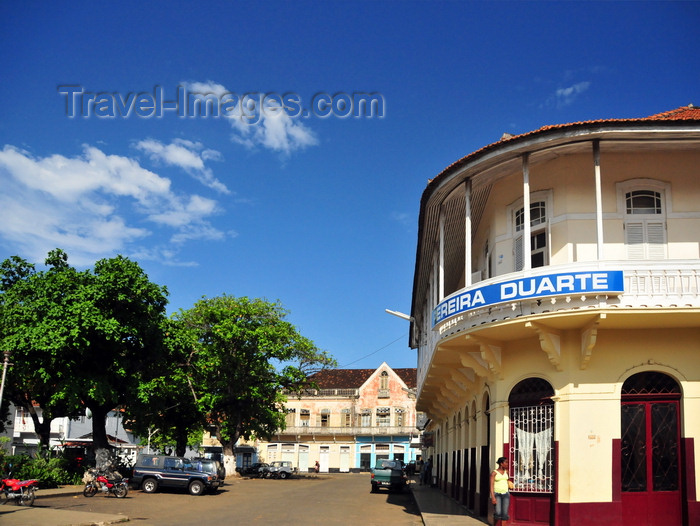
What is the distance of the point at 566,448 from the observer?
44.8 feet

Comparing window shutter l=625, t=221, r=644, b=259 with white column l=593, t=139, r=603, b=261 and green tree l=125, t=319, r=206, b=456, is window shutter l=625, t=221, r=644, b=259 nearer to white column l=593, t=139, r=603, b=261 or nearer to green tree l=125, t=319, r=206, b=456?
white column l=593, t=139, r=603, b=261

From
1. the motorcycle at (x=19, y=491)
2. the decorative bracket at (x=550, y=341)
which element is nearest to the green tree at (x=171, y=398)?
the motorcycle at (x=19, y=491)

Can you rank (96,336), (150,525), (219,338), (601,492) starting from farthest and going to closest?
Answer: (219,338) < (96,336) < (150,525) < (601,492)

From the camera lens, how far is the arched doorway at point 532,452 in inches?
551

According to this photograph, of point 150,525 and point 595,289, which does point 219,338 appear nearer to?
point 150,525

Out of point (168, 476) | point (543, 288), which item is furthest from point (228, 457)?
point (543, 288)

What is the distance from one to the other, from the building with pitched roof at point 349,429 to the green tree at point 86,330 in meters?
43.6

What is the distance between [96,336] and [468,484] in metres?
17.5

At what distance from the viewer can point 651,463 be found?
13297 millimetres

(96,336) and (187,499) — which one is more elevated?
(96,336)

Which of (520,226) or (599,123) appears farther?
(520,226)

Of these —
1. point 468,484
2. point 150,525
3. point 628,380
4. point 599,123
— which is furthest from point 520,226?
point 150,525

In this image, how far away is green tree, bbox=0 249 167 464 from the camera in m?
28.0

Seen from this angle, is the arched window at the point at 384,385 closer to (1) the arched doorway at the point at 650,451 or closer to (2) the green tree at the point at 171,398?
(2) the green tree at the point at 171,398
